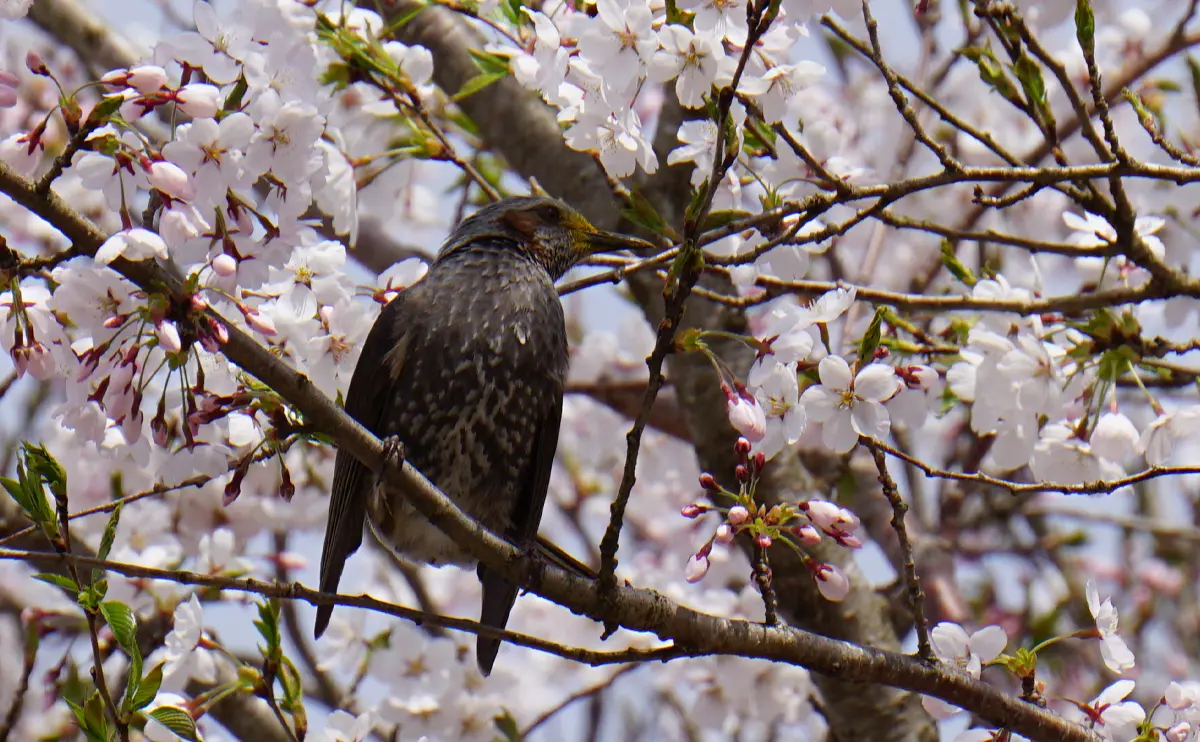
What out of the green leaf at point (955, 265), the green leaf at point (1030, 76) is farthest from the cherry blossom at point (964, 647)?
the green leaf at point (1030, 76)

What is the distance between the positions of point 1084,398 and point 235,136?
6.77ft

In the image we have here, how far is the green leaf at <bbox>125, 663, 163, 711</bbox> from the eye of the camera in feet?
7.51

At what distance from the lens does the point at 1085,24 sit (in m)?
2.54

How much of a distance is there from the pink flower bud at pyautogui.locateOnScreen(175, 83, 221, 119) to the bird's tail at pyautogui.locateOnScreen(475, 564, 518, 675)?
5.40 ft

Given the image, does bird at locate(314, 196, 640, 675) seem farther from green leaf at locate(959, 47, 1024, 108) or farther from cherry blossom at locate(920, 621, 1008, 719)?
cherry blossom at locate(920, 621, 1008, 719)

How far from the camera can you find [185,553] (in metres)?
4.32

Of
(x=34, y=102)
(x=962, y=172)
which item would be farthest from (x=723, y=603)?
(x=34, y=102)

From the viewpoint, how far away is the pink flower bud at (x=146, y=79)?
2.13 m

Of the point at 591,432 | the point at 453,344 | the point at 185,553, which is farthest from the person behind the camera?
the point at 591,432

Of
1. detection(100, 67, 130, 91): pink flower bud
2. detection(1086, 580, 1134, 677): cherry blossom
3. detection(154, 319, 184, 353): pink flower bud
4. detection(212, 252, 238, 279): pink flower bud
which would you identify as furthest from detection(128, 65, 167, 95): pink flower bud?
detection(1086, 580, 1134, 677): cherry blossom

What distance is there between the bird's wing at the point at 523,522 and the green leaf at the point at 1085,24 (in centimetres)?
173

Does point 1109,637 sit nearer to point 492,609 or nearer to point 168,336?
point 492,609

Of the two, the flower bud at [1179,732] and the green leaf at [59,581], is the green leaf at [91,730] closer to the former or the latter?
the green leaf at [59,581]

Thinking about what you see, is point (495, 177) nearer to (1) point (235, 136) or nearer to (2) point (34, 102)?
(1) point (235, 136)
